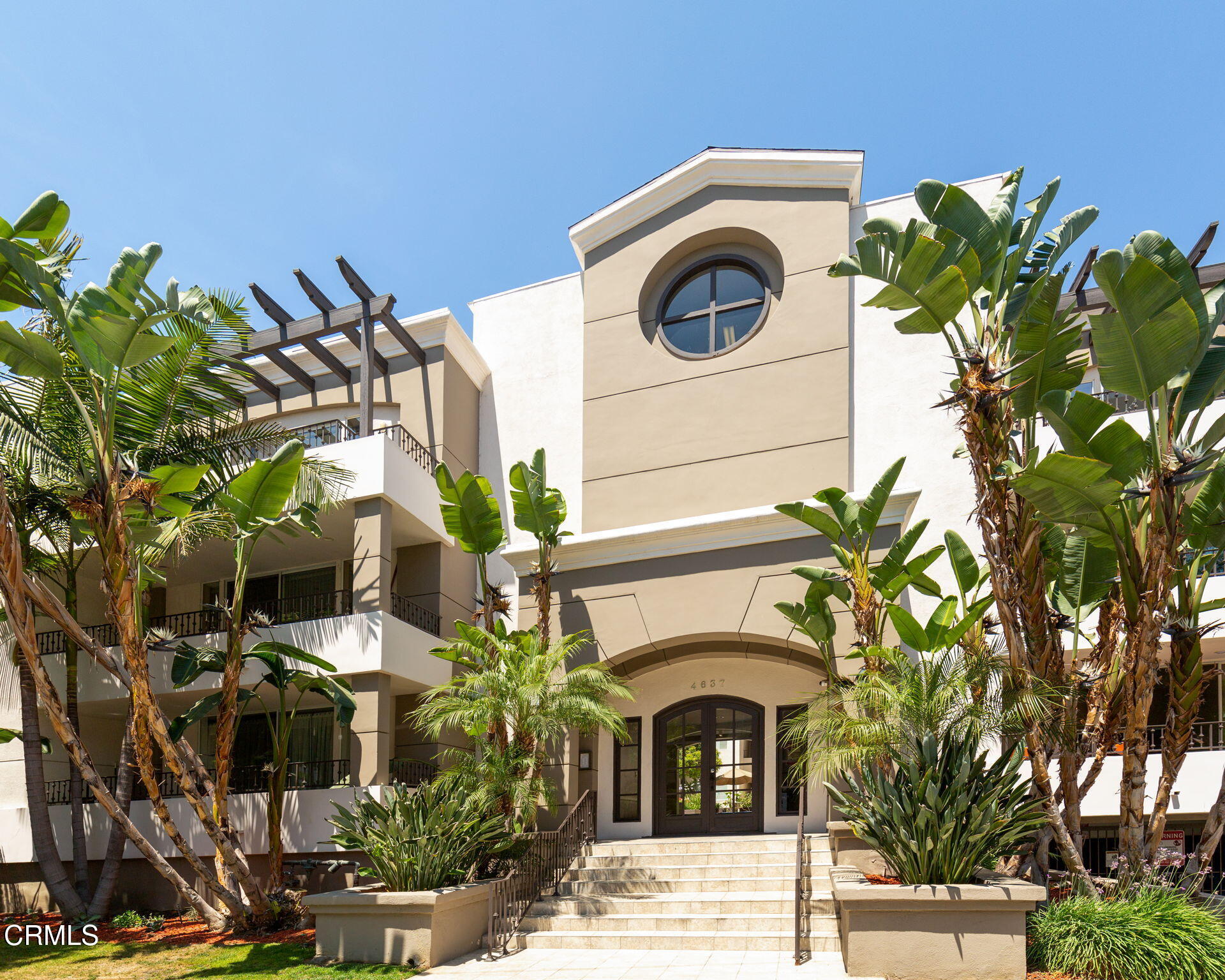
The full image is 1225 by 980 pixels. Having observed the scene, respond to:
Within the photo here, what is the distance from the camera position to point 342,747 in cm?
1819

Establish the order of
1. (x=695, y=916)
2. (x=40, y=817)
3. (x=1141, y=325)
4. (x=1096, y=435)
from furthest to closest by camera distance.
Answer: (x=40, y=817) < (x=695, y=916) < (x=1096, y=435) < (x=1141, y=325)

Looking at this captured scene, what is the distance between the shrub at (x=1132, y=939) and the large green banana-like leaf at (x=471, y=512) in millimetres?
9344

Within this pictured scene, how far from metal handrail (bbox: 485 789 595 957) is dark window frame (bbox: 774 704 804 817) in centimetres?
306

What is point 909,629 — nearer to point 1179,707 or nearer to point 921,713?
point 921,713

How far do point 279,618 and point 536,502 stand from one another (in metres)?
6.96

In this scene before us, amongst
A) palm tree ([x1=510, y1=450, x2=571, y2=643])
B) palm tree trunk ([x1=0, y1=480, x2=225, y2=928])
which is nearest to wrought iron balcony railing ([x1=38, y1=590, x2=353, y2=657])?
palm tree ([x1=510, y1=450, x2=571, y2=643])

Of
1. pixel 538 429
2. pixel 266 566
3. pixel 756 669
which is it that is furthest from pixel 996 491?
pixel 266 566

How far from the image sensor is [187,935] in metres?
13.4

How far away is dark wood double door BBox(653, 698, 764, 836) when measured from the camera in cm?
1677

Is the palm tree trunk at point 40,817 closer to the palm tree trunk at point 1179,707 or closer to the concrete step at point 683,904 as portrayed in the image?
the concrete step at point 683,904

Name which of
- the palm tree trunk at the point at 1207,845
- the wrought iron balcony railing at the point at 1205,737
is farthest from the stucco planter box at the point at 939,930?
the wrought iron balcony railing at the point at 1205,737

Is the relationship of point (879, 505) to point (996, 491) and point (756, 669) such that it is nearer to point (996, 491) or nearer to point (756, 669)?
point (996, 491)

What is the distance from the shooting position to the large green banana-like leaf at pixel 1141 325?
956 centimetres

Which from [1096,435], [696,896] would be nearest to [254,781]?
[696,896]
